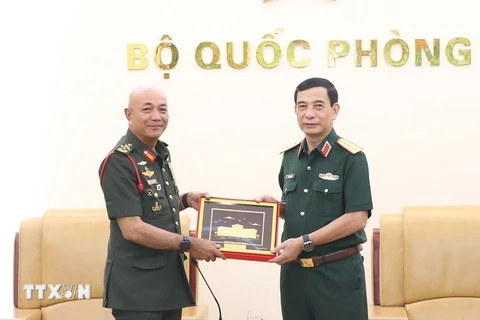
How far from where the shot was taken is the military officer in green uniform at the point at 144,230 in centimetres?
253

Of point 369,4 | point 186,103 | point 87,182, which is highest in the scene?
point 369,4

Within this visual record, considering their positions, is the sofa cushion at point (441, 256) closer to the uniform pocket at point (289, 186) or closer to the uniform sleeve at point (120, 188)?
the uniform pocket at point (289, 186)

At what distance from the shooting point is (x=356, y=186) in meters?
2.63

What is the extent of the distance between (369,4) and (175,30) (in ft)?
3.81

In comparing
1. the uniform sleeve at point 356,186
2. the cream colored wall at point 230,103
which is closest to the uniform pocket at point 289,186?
the uniform sleeve at point 356,186

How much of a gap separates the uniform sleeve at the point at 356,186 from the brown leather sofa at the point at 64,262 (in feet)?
3.28

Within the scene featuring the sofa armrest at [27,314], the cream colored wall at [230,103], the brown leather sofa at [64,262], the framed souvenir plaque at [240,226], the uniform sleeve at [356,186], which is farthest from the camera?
the cream colored wall at [230,103]

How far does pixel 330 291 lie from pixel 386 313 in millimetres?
584

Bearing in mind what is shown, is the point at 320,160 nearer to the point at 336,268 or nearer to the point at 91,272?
the point at 336,268

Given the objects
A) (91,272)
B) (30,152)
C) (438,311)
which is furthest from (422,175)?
(30,152)

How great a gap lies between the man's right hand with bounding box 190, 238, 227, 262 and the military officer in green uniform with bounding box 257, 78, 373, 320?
262 millimetres

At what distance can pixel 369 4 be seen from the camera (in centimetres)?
381

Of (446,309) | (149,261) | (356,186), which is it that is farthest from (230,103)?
(446,309)

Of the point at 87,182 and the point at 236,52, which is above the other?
the point at 236,52
